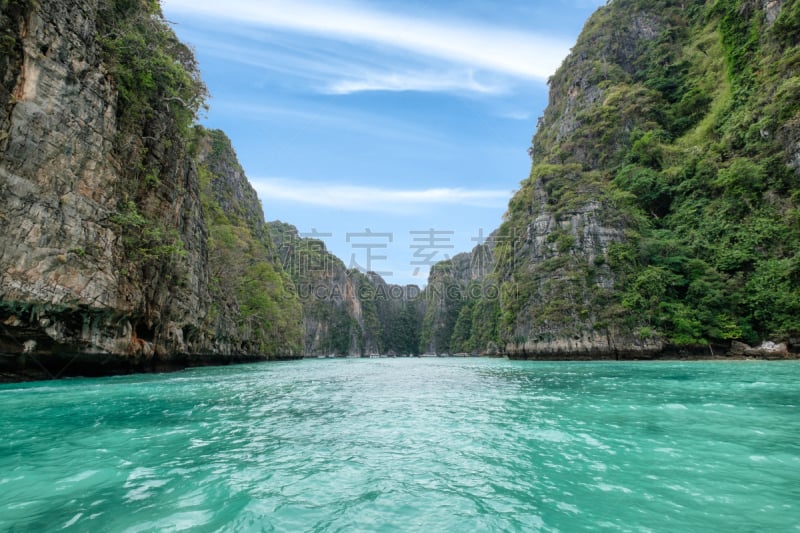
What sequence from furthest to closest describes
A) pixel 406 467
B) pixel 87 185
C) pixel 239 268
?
pixel 239 268
pixel 87 185
pixel 406 467

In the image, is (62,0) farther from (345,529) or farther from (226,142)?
(226,142)

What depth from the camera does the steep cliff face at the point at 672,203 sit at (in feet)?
82.0

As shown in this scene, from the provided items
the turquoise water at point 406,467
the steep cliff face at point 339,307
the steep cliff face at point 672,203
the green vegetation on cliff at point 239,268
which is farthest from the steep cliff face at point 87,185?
the steep cliff face at point 339,307

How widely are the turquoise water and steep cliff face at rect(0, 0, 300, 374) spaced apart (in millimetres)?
5420

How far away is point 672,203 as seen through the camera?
34.1 meters

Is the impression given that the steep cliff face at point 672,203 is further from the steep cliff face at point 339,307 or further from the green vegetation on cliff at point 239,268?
the steep cliff face at point 339,307

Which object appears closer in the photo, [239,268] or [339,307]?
[239,268]

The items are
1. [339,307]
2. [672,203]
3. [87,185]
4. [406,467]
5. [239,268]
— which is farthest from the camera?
[339,307]

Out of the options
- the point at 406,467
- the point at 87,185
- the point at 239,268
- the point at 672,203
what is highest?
the point at 672,203

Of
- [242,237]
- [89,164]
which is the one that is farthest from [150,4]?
[242,237]

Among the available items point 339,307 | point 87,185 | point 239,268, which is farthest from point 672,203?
point 339,307

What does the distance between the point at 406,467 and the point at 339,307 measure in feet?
345

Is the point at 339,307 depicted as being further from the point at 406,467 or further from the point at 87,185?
the point at 406,467

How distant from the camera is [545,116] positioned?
224 feet
